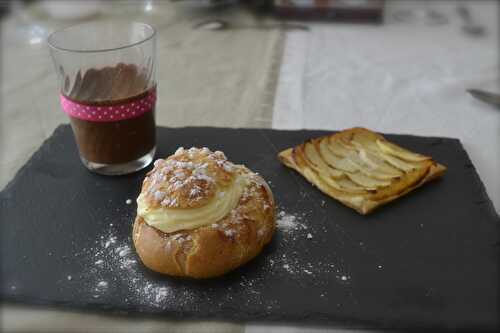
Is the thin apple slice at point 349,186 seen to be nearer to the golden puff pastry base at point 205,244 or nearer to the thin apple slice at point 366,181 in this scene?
the thin apple slice at point 366,181

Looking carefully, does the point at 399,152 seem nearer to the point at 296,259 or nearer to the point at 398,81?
the point at 296,259

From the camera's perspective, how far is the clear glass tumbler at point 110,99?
4.21 feet

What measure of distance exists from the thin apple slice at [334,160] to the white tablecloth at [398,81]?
347mm

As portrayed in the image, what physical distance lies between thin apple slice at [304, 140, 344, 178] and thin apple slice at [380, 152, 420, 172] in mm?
151

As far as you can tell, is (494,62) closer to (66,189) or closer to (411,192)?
(411,192)

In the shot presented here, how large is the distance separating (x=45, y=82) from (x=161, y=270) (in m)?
1.41

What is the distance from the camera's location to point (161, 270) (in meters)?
0.99

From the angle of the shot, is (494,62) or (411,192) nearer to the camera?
(411,192)

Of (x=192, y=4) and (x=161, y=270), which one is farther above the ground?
(x=192, y=4)

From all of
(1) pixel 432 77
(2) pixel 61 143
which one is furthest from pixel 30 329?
(1) pixel 432 77

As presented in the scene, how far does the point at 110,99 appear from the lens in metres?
1.28

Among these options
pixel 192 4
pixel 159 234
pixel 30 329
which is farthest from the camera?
pixel 192 4

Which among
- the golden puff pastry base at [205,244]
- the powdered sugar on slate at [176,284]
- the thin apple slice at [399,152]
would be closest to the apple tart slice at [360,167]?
the thin apple slice at [399,152]

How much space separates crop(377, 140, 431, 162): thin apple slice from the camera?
1.30 m
